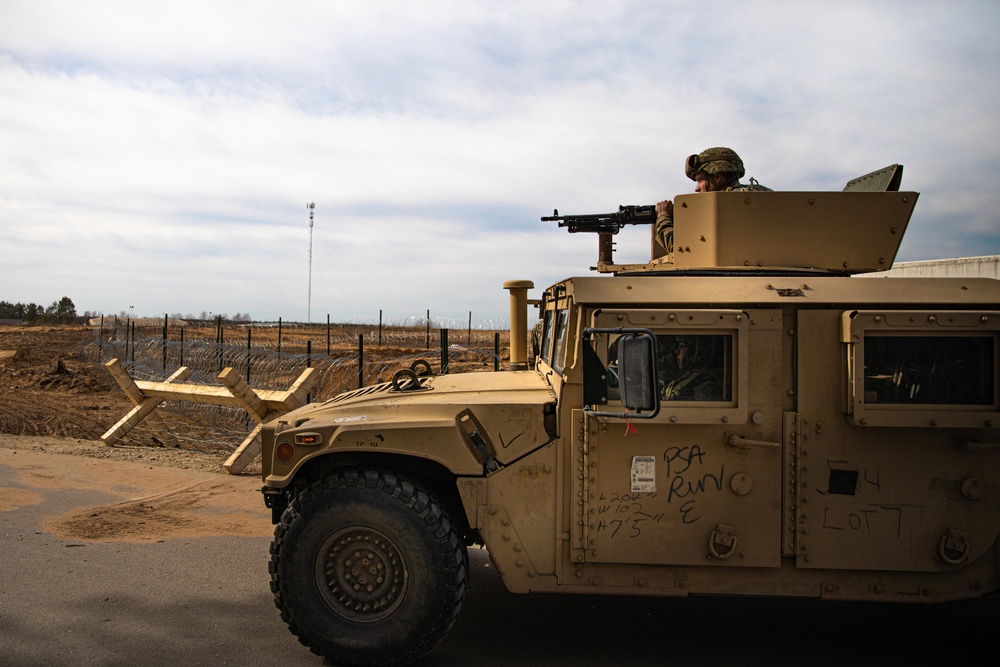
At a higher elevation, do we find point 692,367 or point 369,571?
point 692,367

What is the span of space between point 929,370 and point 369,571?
300 cm

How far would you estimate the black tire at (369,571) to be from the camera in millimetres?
4027

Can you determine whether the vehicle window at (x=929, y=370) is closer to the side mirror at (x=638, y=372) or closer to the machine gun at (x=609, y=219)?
the side mirror at (x=638, y=372)

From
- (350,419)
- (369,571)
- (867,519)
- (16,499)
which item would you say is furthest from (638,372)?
(16,499)

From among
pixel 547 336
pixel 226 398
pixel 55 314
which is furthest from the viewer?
pixel 55 314

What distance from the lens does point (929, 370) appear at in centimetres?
391

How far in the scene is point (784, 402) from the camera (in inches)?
157

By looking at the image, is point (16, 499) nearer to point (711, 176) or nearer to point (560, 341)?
point (560, 341)

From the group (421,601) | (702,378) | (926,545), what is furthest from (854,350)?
(421,601)

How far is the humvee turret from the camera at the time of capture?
12.8 feet

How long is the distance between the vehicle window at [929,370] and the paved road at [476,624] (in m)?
1.49

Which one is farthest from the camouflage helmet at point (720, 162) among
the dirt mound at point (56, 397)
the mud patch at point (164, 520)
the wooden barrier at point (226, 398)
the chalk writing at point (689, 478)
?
the dirt mound at point (56, 397)

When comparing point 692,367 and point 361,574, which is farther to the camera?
point 361,574

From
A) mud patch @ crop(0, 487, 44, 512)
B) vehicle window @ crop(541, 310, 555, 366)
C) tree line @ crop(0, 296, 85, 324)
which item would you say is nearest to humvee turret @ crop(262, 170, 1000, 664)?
vehicle window @ crop(541, 310, 555, 366)
